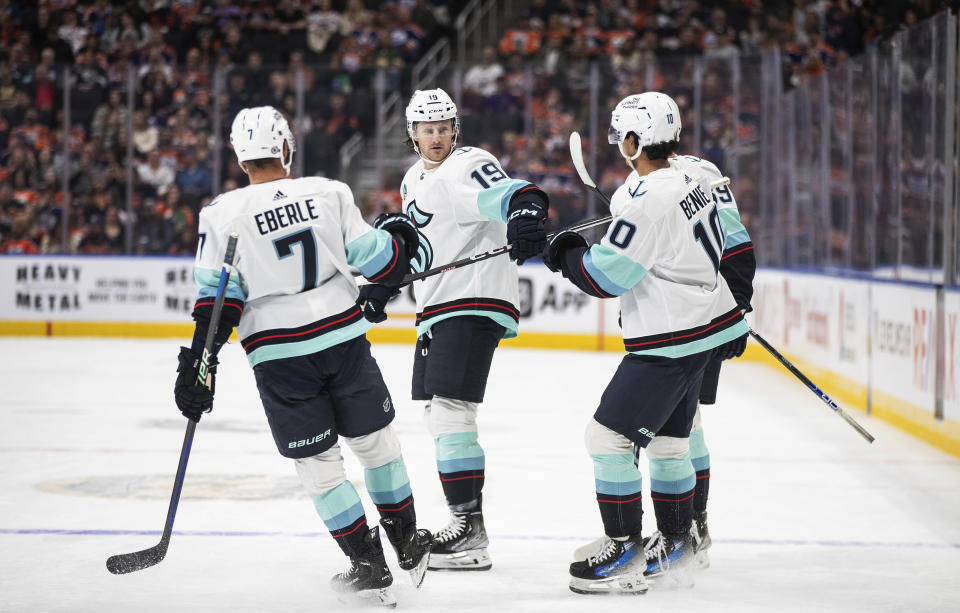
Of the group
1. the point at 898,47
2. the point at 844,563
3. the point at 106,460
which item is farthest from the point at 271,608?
the point at 898,47

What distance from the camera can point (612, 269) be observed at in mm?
3373

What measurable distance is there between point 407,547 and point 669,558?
2.43ft

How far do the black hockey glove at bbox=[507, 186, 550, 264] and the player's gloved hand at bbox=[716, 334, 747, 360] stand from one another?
59 cm

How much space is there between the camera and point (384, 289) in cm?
352

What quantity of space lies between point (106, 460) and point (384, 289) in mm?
2591

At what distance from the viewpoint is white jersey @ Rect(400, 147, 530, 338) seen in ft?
13.0

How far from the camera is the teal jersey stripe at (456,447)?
3.90 metres

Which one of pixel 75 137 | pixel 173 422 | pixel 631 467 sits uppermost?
pixel 75 137

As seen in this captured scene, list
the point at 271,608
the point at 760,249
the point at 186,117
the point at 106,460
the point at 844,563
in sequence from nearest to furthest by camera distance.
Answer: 1. the point at 271,608
2. the point at 844,563
3. the point at 106,460
4. the point at 760,249
5. the point at 186,117

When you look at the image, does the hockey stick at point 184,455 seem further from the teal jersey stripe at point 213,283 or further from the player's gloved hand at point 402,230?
the player's gloved hand at point 402,230

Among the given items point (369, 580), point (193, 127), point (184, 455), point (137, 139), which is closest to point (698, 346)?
point (369, 580)

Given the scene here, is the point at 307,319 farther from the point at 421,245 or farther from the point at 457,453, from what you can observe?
the point at 457,453

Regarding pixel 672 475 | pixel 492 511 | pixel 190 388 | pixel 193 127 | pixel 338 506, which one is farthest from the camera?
pixel 193 127

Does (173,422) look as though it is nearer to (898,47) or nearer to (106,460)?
(106,460)
